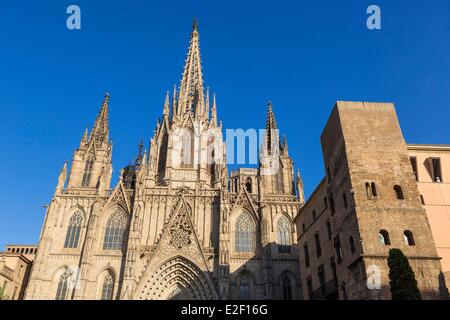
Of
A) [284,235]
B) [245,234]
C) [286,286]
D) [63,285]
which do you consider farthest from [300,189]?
[63,285]

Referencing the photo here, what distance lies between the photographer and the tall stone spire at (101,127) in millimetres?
43156

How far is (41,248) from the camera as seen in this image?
33344mm

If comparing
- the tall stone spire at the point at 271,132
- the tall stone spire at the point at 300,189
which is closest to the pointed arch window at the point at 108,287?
the tall stone spire at the point at 300,189

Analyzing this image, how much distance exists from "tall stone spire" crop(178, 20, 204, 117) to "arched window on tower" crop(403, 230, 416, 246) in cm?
3121

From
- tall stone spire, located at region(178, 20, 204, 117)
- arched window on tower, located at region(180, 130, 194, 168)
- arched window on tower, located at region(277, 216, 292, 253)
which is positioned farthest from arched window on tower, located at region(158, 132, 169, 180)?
arched window on tower, located at region(277, 216, 292, 253)

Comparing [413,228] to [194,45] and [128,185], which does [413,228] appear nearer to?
[128,185]

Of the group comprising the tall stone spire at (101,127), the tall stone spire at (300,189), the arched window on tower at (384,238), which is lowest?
the arched window on tower at (384,238)

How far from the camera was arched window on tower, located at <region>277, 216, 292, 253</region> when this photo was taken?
35.3 meters

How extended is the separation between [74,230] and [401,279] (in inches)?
1186

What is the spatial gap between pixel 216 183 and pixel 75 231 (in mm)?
14935

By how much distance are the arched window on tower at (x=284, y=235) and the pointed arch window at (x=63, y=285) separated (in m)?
20.0

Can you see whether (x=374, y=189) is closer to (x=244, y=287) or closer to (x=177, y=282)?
Answer: (x=244, y=287)

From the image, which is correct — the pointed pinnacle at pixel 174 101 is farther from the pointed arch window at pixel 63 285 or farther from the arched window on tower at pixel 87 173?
the pointed arch window at pixel 63 285

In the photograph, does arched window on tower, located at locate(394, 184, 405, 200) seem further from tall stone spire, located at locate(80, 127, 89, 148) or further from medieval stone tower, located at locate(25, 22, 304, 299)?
tall stone spire, located at locate(80, 127, 89, 148)
